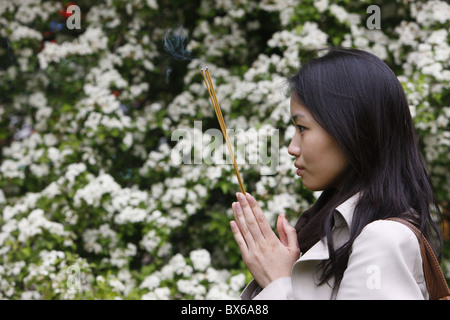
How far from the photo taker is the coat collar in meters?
1.12

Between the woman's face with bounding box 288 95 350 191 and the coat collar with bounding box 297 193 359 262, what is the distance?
0.08 meters

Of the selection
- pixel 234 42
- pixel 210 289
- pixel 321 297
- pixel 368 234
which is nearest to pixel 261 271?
pixel 321 297

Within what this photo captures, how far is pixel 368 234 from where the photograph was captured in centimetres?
103

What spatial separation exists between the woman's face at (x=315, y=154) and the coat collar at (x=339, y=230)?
82 mm

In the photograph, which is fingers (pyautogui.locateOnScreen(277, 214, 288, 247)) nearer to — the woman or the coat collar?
the woman

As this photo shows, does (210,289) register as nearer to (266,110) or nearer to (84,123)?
(266,110)

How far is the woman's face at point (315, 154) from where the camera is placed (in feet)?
3.90

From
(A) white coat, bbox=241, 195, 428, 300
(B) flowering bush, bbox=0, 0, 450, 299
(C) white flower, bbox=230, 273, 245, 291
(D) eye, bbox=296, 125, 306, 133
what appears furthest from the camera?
(B) flowering bush, bbox=0, 0, 450, 299

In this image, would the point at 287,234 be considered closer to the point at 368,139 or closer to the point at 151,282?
the point at 368,139

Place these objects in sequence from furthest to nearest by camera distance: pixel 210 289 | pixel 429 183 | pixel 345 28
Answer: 1. pixel 345 28
2. pixel 210 289
3. pixel 429 183

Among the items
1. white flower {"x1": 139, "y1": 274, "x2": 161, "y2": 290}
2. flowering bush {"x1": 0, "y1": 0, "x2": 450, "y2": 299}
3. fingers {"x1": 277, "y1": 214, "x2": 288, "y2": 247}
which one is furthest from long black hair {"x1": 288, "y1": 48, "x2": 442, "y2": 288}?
white flower {"x1": 139, "y1": 274, "x2": 161, "y2": 290}

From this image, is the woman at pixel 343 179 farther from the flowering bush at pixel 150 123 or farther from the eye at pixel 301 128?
the flowering bush at pixel 150 123

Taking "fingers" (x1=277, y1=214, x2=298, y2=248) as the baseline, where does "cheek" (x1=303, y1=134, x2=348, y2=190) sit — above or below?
above

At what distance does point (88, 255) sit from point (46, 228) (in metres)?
0.37
